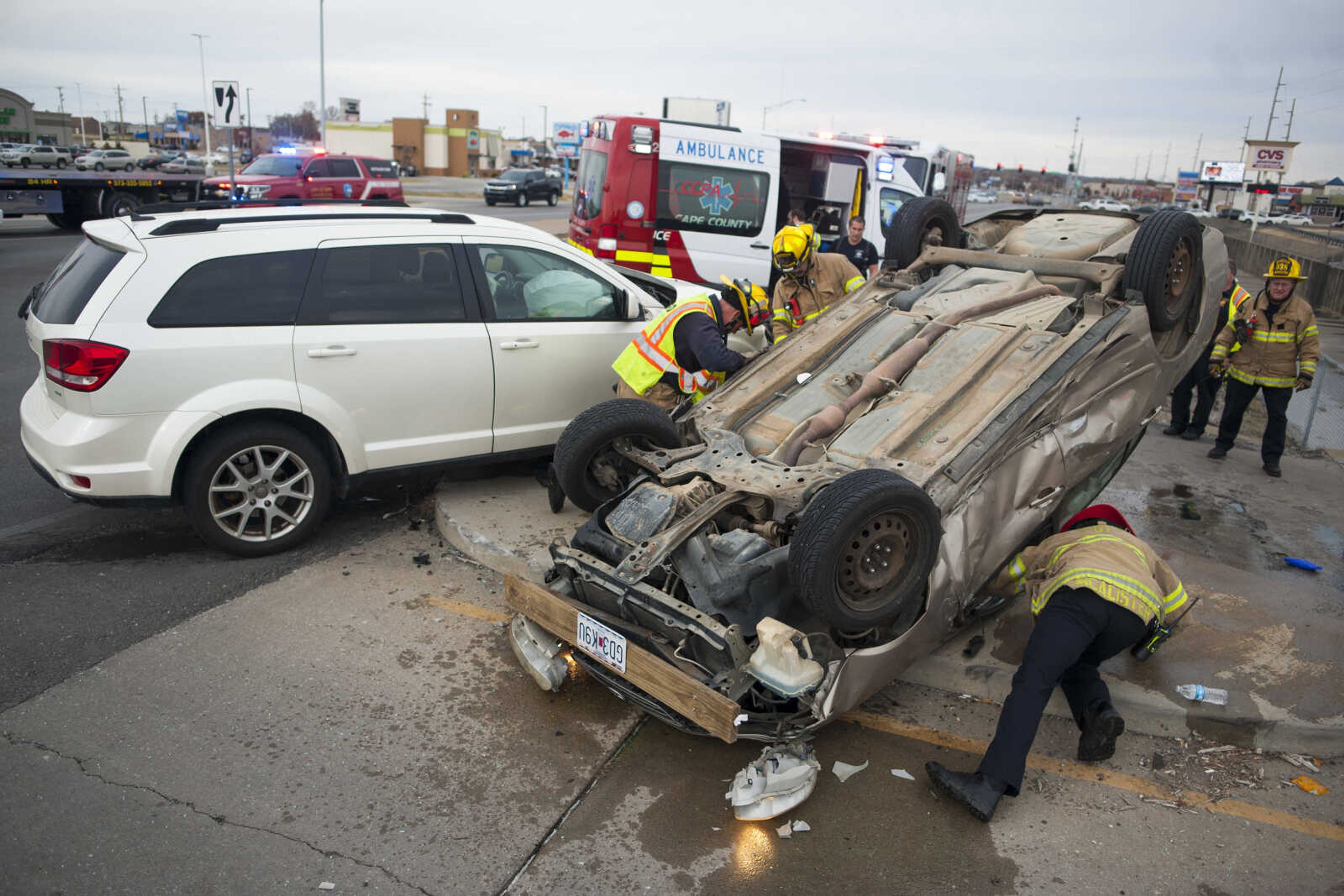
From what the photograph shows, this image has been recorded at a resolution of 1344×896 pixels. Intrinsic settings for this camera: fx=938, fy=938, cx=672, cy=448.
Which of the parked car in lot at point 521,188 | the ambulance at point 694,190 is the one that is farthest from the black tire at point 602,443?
the parked car in lot at point 521,188

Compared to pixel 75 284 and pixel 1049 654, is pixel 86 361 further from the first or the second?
pixel 1049 654

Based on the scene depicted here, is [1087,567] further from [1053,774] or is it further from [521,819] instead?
[521,819]

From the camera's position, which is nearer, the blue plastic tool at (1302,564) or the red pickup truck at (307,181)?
the blue plastic tool at (1302,564)

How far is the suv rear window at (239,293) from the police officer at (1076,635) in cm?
405

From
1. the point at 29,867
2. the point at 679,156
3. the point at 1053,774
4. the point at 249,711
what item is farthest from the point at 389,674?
the point at 679,156

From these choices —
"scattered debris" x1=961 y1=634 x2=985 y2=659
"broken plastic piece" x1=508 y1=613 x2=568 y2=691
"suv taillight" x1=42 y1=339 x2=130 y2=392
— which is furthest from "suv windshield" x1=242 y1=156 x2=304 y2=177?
"scattered debris" x1=961 y1=634 x2=985 y2=659

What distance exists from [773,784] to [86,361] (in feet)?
12.7

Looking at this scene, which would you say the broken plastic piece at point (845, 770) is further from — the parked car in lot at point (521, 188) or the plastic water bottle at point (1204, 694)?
the parked car in lot at point (521, 188)

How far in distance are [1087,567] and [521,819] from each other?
7.94 feet

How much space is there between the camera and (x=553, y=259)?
20.2 ft

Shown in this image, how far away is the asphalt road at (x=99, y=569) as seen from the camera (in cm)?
437

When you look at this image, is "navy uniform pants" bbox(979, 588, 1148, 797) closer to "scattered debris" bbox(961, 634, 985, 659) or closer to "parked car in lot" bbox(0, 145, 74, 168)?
"scattered debris" bbox(961, 634, 985, 659)

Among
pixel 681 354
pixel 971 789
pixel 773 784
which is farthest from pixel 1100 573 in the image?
pixel 681 354

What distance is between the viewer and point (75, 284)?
16.4 ft
